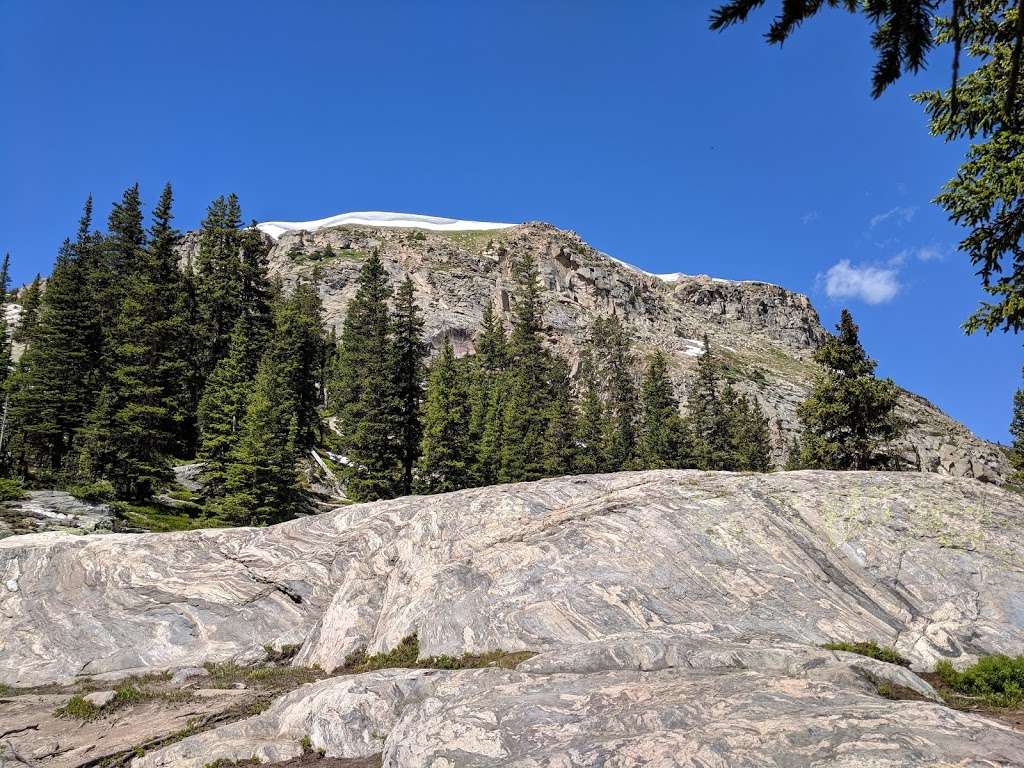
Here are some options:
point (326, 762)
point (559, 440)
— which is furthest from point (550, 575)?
point (559, 440)

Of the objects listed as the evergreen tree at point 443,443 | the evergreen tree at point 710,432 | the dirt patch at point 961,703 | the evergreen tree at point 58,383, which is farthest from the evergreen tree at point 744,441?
the evergreen tree at point 58,383

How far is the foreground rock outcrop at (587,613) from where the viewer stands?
26.9 ft

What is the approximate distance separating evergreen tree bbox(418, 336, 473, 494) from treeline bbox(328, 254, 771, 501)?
0.26ft

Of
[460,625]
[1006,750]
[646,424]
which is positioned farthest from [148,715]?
[646,424]

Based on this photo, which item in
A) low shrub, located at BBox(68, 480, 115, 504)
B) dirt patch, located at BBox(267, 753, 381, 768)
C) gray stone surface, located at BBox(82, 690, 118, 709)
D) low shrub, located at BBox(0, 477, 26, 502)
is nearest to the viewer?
dirt patch, located at BBox(267, 753, 381, 768)

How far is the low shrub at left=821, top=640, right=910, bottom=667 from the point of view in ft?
39.5

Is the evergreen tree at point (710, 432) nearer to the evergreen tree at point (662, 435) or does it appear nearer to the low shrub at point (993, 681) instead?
the evergreen tree at point (662, 435)

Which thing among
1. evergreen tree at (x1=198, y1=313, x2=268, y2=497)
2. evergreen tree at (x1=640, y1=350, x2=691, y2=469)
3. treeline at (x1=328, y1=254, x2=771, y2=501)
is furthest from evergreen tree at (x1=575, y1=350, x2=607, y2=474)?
evergreen tree at (x1=198, y1=313, x2=268, y2=497)

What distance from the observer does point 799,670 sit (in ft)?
33.1

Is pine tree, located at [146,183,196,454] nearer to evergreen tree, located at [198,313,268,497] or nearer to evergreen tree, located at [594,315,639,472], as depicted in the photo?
evergreen tree, located at [198,313,268,497]

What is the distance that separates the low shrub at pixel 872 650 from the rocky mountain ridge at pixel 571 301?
93805mm

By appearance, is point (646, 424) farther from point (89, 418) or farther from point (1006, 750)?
point (1006, 750)

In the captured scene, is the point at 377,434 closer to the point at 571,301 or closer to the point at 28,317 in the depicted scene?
the point at 28,317

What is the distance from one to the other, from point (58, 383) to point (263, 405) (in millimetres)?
22010
